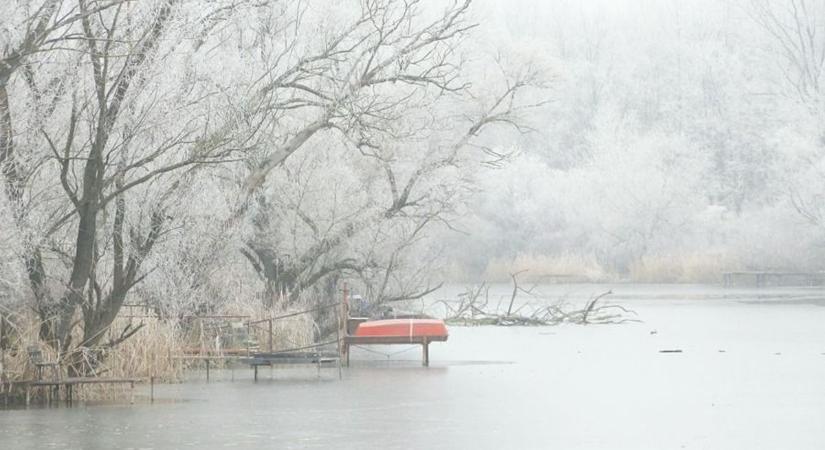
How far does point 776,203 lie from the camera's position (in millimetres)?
71688

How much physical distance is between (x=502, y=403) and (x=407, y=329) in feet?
24.4

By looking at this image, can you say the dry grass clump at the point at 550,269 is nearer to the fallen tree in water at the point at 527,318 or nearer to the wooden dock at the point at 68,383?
the fallen tree in water at the point at 527,318

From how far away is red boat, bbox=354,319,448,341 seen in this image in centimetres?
2942

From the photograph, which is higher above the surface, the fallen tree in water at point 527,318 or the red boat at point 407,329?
the fallen tree in water at point 527,318

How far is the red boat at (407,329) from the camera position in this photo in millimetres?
29422

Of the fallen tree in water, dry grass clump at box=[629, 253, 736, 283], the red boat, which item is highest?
dry grass clump at box=[629, 253, 736, 283]

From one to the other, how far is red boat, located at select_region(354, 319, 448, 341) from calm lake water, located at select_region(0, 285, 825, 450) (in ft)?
2.20

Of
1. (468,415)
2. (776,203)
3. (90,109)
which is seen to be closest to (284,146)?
(90,109)

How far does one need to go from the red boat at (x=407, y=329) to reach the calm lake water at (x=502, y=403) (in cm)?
67

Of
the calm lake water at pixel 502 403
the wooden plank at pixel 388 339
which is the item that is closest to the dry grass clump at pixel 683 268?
the calm lake water at pixel 502 403

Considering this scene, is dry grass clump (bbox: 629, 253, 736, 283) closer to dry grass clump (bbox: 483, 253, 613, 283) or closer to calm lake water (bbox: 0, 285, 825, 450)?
dry grass clump (bbox: 483, 253, 613, 283)

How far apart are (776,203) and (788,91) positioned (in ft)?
20.5

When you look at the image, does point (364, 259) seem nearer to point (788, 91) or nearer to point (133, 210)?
point (133, 210)

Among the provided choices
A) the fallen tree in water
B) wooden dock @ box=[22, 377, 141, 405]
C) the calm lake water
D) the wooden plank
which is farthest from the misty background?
the wooden plank
